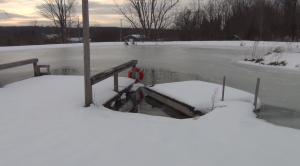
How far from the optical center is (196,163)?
8.48 ft

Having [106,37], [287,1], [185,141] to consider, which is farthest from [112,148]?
[106,37]

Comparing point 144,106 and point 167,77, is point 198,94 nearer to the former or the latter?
point 144,106

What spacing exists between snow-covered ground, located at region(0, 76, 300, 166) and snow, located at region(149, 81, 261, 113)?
65cm

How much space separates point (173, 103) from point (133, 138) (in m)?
2.63

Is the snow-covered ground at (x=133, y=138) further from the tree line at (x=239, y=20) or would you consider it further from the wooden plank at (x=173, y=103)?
the tree line at (x=239, y=20)

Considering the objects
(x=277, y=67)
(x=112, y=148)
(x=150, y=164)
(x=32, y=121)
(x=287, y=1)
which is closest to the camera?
(x=150, y=164)

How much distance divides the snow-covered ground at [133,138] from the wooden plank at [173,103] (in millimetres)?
808

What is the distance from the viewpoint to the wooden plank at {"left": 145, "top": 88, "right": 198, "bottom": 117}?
5.06 metres

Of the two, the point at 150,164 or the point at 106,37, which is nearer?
the point at 150,164

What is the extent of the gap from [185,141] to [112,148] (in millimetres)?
991

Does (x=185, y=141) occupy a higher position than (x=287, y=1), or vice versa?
(x=287, y=1)

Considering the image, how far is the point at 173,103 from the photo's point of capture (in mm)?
5668

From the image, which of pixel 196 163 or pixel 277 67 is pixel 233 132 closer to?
pixel 196 163

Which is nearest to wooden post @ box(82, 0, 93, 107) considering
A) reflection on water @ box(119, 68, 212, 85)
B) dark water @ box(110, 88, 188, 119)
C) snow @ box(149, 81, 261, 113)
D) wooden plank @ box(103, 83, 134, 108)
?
wooden plank @ box(103, 83, 134, 108)
